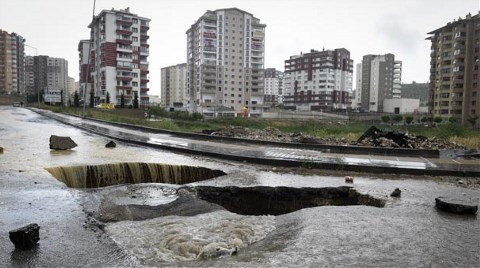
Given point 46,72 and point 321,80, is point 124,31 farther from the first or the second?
point 46,72

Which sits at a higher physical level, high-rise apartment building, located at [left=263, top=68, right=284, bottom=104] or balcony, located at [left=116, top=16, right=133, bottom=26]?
balcony, located at [left=116, top=16, right=133, bottom=26]

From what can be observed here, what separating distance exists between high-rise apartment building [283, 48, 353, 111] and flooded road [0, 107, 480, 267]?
108367mm

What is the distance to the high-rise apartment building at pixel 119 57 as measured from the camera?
81.8 meters

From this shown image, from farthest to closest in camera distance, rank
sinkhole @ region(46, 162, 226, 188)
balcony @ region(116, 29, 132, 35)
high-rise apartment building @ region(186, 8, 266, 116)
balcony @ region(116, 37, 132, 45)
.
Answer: high-rise apartment building @ region(186, 8, 266, 116) < balcony @ region(116, 37, 132, 45) < balcony @ region(116, 29, 132, 35) < sinkhole @ region(46, 162, 226, 188)

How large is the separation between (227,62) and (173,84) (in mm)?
52034

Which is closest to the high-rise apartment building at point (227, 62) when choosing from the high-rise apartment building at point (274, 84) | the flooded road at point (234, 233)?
the high-rise apartment building at point (274, 84)

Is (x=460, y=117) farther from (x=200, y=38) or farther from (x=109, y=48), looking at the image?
(x=109, y=48)

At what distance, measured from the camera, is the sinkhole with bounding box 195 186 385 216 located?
8047mm

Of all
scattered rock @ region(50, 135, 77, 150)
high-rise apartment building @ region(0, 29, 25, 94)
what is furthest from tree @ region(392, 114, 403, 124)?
high-rise apartment building @ region(0, 29, 25, 94)

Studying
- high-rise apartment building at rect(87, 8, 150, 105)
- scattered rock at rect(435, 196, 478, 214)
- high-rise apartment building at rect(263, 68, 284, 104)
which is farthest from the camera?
high-rise apartment building at rect(263, 68, 284, 104)

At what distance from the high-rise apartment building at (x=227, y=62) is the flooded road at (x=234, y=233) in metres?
85.7

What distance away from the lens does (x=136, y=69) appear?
86.2 metres

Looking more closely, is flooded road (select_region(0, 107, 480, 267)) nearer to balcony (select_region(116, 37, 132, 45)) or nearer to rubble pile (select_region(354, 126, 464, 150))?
rubble pile (select_region(354, 126, 464, 150))

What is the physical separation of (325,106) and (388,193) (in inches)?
4374
